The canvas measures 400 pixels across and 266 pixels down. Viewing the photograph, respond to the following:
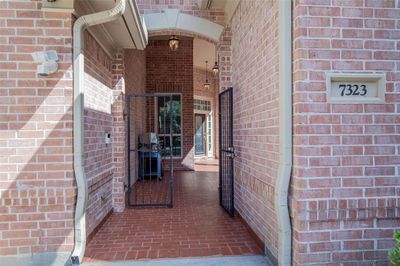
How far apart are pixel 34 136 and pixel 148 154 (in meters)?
5.25

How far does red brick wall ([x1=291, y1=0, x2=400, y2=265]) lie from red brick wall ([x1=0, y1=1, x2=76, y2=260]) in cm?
214

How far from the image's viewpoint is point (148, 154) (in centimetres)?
811

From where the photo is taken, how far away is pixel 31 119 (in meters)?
2.88

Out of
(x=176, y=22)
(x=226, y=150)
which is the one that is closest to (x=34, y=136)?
(x=226, y=150)

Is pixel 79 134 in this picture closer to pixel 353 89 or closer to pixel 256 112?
pixel 256 112

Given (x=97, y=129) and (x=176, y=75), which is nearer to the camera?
(x=97, y=129)

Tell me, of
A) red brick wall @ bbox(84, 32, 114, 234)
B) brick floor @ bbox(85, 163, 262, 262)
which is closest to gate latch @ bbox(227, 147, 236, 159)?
brick floor @ bbox(85, 163, 262, 262)

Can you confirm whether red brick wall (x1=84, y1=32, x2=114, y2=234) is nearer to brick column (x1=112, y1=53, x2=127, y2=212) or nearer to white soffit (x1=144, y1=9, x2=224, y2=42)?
brick column (x1=112, y1=53, x2=127, y2=212)

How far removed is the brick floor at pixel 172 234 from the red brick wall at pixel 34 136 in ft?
1.96

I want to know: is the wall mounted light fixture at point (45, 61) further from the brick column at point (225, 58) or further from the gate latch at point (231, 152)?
the brick column at point (225, 58)

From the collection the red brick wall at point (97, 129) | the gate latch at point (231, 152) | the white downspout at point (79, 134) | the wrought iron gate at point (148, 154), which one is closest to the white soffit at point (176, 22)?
the red brick wall at point (97, 129)

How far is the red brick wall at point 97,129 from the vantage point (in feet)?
11.3

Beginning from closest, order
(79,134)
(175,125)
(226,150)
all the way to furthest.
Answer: (79,134), (226,150), (175,125)

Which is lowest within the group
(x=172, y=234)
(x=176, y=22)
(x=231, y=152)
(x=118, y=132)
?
(x=172, y=234)
